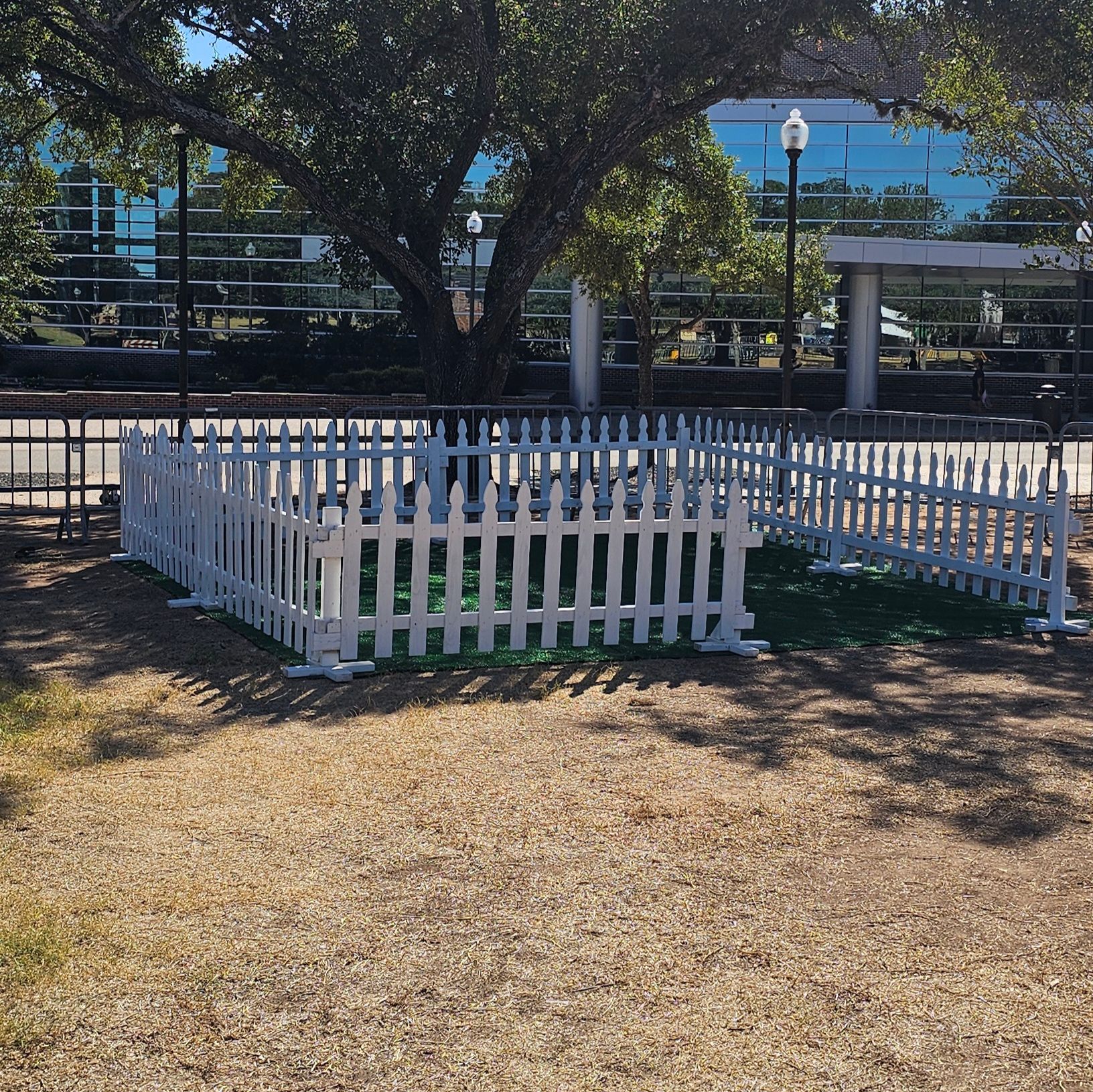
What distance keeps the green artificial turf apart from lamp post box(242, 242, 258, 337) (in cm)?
3338

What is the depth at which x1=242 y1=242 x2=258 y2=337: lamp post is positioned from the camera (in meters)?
45.2

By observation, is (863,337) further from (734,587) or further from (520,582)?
(520,582)

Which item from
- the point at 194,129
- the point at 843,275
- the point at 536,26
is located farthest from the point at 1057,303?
the point at 194,129

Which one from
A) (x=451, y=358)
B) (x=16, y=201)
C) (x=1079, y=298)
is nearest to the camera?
(x=451, y=358)

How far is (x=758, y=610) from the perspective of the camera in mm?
10680

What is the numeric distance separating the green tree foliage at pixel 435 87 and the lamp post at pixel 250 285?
85.3ft

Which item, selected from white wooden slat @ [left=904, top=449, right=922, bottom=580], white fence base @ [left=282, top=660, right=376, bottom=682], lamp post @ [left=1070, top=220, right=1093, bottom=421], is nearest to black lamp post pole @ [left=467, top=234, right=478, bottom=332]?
lamp post @ [left=1070, top=220, right=1093, bottom=421]

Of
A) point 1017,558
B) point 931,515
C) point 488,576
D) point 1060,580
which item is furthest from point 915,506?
point 488,576

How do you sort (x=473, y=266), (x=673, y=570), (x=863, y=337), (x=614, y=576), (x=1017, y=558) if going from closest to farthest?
(x=614, y=576)
(x=673, y=570)
(x=1017, y=558)
(x=473, y=266)
(x=863, y=337)

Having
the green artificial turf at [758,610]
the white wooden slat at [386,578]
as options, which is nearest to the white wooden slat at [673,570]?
the green artificial turf at [758,610]

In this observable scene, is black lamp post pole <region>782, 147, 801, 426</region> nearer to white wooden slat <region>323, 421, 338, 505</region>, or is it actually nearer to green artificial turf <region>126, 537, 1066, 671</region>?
green artificial turf <region>126, 537, 1066, 671</region>

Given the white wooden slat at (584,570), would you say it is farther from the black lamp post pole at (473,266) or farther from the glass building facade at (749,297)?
the glass building facade at (749,297)

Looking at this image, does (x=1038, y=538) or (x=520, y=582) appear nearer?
(x=520, y=582)

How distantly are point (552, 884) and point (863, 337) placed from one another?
→ 37.3 meters
